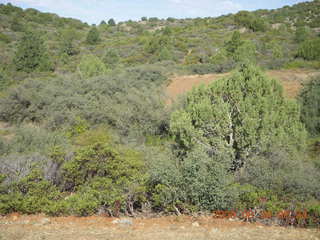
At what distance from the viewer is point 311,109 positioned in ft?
35.6

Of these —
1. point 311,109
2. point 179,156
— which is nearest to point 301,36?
point 311,109

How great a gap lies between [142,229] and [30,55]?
70.2ft

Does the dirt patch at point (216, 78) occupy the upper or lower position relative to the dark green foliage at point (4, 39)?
lower

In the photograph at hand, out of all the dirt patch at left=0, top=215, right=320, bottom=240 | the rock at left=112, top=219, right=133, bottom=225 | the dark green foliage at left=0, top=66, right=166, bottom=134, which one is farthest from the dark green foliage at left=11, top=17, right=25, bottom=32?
the rock at left=112, top=219, right=133, bottom=225

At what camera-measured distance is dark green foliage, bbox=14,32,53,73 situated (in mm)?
22188

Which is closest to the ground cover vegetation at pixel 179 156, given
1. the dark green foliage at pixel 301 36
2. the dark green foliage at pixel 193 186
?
the dark green foliage at pixel 193 186

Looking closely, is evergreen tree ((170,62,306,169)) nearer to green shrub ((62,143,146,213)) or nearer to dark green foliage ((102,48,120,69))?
green shrub ((62,143,146,213))

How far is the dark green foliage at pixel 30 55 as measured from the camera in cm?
2219

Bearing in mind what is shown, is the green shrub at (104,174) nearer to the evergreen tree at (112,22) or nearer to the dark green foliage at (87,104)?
the dark green foliage at (87,104)

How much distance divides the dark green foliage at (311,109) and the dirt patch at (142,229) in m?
7.07

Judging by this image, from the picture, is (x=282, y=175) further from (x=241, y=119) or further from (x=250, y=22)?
(x=250, y=22)

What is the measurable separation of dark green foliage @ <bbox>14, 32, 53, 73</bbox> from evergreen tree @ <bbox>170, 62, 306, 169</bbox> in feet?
60.9

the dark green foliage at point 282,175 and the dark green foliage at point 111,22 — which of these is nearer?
the dark green foliage at point 282,175

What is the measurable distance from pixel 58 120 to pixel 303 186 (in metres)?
10.2
